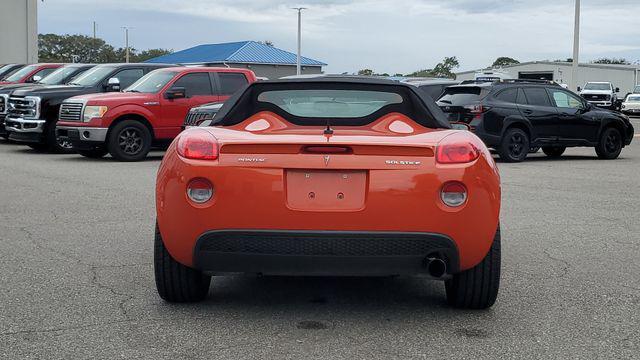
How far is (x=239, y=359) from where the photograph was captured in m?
3.96

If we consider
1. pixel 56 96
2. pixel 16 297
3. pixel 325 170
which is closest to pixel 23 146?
pixel 56 96

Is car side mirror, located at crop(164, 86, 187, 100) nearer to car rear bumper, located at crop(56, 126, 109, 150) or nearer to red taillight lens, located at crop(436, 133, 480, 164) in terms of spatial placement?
car rear bumper, located at crop(56, 126, 109, 150)

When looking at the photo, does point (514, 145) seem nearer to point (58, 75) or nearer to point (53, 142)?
point (53, 142)

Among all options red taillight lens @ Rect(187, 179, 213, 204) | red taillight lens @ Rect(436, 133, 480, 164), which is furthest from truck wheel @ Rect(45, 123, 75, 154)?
red taillight lens @ Rect(436, 133, 480, 164)

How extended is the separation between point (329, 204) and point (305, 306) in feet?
3.08

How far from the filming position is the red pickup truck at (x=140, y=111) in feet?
49.5

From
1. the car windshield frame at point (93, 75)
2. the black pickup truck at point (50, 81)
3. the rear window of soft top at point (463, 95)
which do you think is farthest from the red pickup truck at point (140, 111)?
the rear window of soft top at point (463, 95)

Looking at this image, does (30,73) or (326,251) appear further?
(30,73)

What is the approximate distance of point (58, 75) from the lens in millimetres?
19641

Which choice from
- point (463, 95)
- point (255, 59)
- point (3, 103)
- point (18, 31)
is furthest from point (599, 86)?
point (3, 103)

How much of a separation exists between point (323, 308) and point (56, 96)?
1328 cm

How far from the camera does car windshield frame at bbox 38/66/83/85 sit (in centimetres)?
A: 1923

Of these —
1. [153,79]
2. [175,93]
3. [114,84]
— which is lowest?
[175,93]

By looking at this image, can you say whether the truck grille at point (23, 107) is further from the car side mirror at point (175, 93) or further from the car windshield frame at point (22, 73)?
the car windshield frame at point (22, 73)
